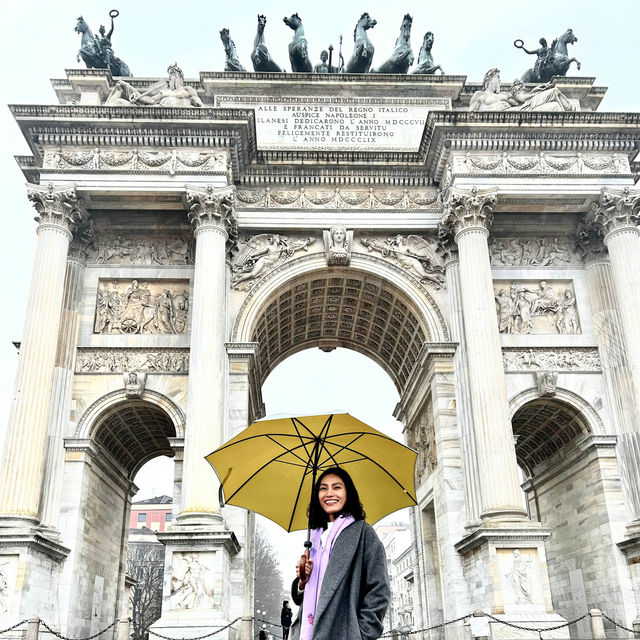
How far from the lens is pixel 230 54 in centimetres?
2759

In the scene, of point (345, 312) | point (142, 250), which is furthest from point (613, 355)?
point (142, 250)

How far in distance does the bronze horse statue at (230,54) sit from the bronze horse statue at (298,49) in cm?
200

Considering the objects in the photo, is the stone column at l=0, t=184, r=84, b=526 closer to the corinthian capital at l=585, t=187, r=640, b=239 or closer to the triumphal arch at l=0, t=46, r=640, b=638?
the triumphal arch at l=0, t=46, r=640, b=638

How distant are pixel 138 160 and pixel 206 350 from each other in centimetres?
689

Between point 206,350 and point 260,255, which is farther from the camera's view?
point 260,255

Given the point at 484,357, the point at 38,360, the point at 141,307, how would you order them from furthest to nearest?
1. the point at 141,307
2. the point at 484,357
3. the point at 38,360

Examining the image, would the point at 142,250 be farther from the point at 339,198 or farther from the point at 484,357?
the point at 484,357

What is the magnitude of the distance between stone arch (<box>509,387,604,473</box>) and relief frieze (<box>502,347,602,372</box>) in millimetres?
786

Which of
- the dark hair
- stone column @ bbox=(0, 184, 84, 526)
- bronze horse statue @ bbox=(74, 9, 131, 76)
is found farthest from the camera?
bronze horse statue @ bbox=(74, 9, 131, 76)

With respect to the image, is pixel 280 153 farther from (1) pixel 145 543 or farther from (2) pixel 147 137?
(1) pixel 145 543

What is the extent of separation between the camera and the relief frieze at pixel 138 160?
2273 centimetres

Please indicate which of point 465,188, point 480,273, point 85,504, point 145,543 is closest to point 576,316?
point 480,273

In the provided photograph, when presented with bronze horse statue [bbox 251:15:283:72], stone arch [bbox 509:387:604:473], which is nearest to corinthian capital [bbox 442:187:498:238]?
stone arch [bbox 509:387:604:473]

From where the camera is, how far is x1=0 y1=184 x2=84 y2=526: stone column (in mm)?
19000
